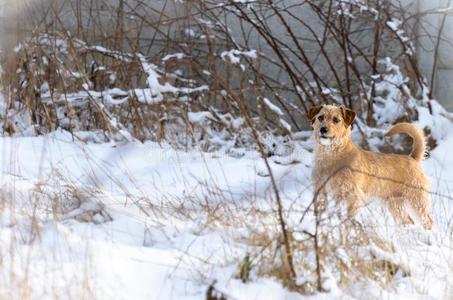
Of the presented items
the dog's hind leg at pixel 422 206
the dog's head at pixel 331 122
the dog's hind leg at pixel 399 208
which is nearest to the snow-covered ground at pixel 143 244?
the dog's hind leg at pixel 422 206

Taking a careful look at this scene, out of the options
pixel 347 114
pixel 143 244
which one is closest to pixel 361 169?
pixel 347 114

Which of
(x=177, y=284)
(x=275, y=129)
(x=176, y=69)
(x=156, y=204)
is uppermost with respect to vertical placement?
(x=176, y=69)

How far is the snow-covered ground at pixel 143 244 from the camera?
384 centimetres

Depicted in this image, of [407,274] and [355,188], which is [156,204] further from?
[407,274]

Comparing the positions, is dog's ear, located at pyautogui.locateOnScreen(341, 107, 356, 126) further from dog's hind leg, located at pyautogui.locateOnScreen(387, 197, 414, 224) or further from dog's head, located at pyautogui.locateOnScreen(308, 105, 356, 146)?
dog's hind leg, located at pyautogui.locateOnScreen(387, 197, 414, 224)

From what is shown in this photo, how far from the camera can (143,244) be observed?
4.47m

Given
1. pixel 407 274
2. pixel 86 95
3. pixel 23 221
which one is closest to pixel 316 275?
pixel 407 274

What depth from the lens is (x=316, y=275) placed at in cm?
393

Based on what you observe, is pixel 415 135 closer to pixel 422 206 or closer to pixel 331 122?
pixel 422 206

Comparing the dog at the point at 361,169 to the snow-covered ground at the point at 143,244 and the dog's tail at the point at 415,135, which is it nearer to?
the dog's tail at the point at 415,135

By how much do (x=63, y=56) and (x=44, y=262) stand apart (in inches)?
207

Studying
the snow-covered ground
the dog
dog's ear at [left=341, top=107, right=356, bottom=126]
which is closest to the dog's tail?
Result: the dog

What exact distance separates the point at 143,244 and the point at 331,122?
1580mm

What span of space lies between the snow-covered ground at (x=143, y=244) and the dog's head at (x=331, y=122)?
1.70 ft
